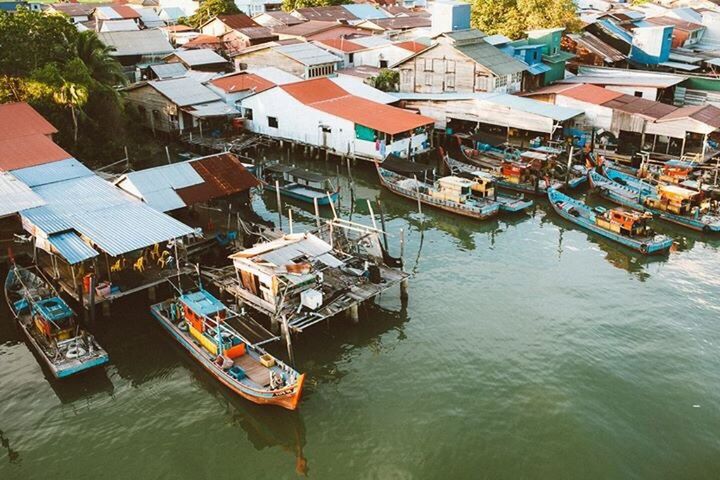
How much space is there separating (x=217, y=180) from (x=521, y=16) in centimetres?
4489

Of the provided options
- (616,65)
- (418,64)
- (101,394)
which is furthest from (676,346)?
(616,65)

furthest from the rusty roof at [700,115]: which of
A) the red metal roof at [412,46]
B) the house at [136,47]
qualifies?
the house at [136,47]

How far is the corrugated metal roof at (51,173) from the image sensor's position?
31.1 metres

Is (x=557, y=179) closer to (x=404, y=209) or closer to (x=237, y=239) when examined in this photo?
(x=404, y=209)

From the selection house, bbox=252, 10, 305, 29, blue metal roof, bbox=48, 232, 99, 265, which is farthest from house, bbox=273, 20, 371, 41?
blue metal roof, bbox=48, 232, 99, 265

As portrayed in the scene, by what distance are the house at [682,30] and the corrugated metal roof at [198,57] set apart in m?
54.7

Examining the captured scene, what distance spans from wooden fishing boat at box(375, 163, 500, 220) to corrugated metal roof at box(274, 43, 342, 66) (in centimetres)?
2500

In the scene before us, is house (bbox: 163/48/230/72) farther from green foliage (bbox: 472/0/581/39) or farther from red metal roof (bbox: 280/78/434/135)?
green foliage (bbox: 472/0/581/39)

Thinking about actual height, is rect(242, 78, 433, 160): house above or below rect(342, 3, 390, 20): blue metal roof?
below

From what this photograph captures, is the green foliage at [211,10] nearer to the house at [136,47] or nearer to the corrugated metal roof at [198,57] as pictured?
the house at [136,47]

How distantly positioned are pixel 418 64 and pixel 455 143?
880 centimetres

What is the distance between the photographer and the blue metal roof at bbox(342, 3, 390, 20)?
92.3 meters

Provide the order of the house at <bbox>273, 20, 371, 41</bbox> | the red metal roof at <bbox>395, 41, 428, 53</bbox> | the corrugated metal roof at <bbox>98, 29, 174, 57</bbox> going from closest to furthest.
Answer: the red metal roof at <bbox>395, 41, 428, 53</bbox>, the corrugated metal roof at <bbox>98, 29, 174, 57</bbox>, the house at <bbox>273, 20, 371, 41</bbox>

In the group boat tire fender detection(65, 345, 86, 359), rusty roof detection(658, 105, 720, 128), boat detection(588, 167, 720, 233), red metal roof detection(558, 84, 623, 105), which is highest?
red metal roof detection(558, 84, 623, 105)
